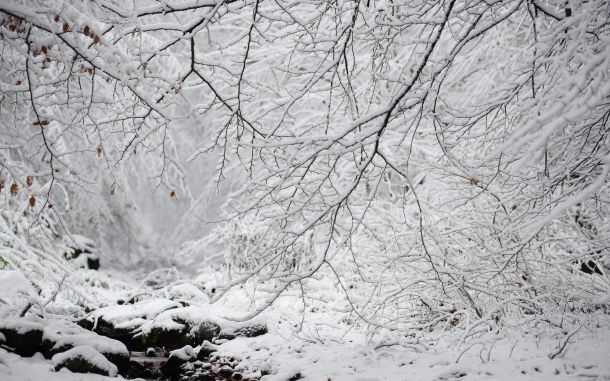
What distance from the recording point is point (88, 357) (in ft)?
13.4

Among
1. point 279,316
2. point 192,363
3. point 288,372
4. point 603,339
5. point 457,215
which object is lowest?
point 603,339

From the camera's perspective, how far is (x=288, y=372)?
4.58 metres

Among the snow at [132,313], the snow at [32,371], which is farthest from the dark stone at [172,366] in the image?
the snow at [132,313]

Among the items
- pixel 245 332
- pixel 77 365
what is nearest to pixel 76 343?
pixel 77 365

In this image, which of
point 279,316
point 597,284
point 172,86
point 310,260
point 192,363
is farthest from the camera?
point 310,260

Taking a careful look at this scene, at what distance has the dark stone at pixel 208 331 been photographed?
6164mm

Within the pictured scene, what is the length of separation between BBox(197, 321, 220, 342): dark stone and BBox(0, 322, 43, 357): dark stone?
2.33 m

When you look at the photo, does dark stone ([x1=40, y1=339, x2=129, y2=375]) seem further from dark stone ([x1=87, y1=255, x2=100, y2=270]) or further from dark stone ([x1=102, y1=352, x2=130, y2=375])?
dark stone ([x1=87, y1=255, x2=100, y2=270])

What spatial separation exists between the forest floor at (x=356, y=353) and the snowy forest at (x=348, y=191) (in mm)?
28

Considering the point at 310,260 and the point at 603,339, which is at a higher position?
the point at 310,260

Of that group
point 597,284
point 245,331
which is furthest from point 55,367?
point 597,284

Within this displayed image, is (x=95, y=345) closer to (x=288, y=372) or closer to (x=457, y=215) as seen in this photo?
(x=288, y=372)

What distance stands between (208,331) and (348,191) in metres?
Result: 4.36

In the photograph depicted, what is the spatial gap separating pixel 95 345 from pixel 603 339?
15.6ft
